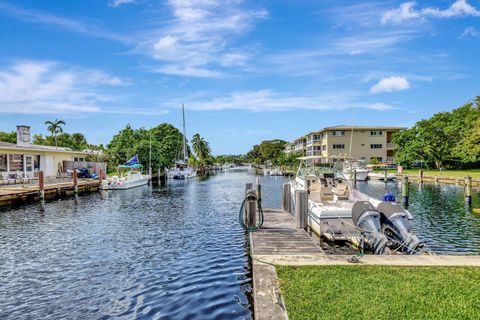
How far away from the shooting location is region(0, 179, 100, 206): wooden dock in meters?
26.0

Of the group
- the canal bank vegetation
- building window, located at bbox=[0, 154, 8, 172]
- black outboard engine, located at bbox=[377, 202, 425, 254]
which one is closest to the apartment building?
the canal bank vegetation

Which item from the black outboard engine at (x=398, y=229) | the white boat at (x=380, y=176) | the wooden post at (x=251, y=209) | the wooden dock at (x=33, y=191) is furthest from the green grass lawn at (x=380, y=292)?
the white boat at (x=380, y=176)

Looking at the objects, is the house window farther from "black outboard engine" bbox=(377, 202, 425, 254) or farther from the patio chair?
"black outboard engine" bbox=(377, 202, 425, 254)

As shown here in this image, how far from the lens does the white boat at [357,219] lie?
1079 cm

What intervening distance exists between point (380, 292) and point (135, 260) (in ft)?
28.0

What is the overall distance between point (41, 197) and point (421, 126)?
67.0 meters

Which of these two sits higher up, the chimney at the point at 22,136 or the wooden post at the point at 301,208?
the chimney at the point at 22,136

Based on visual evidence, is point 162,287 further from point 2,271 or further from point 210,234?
point 210,234

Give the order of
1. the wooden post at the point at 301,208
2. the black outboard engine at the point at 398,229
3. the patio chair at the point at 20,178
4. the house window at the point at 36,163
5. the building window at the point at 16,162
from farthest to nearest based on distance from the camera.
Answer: the house window at the point at 36,163 < the building window at the point at 16,162 < the patio chair at the point at 20,178 < the wooden post at the point at 301,208 < the black outboard engine at the point at 398,229

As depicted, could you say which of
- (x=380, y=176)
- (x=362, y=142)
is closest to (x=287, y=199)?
(x=380, y=176)

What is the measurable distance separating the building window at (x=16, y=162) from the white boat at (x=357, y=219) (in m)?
33.2

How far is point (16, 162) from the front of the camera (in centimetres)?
3728

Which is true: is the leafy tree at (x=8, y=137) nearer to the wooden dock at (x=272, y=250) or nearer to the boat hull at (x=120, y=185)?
the boat hull at (x=120, y=185)

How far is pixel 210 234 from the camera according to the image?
1609cm
